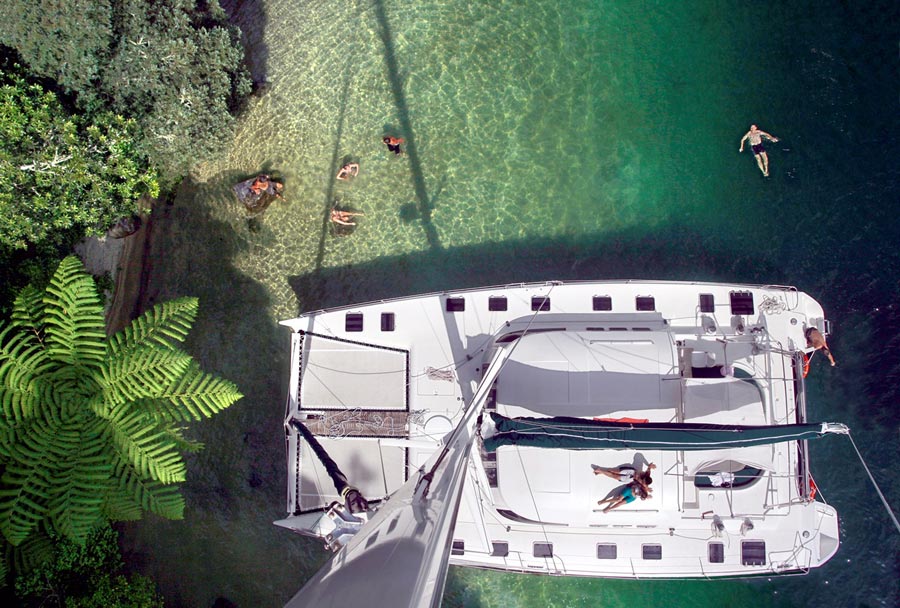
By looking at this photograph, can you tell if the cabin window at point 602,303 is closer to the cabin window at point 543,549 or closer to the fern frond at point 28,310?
the cabin window at point 543,549

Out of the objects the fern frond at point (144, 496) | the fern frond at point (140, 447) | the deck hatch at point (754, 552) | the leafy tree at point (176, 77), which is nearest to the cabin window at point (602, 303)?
the deck hatch at point (754, 552)

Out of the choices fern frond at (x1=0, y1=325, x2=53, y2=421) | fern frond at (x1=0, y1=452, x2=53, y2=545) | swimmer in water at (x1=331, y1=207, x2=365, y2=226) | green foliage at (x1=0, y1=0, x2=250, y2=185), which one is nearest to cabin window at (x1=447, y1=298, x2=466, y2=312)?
swimmer in water at (x1=331, y1=207, x2=365, y2=226)

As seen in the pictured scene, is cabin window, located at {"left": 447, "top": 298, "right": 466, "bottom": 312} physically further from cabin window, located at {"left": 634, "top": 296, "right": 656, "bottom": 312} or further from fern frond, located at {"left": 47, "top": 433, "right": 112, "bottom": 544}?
fern frond, located at {"left": 47, "top": 433, "right": 112, "bottom": 544}

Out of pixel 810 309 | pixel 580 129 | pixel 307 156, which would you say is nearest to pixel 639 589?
pixel 810 309

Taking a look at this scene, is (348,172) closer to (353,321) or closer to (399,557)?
(353,321)

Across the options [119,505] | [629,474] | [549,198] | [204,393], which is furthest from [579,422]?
[119,505]

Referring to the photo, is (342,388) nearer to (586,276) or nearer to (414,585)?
(586,276)
